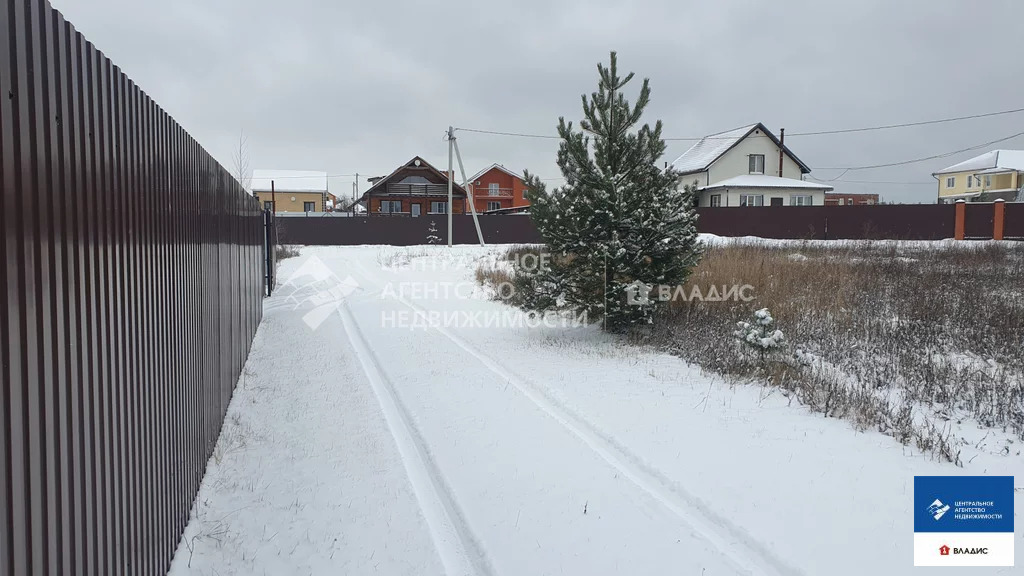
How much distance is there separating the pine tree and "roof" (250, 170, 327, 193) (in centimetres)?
6160

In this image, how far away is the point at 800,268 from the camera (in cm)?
1340

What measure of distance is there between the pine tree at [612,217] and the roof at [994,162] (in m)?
72.1

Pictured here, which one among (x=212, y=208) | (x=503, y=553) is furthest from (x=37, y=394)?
(x=212, y=208)

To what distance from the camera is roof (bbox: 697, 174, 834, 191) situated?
3953cm

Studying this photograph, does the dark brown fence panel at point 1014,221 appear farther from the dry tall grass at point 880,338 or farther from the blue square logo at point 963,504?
the blue square logo at point 963,504

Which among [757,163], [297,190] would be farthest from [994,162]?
[297,190]

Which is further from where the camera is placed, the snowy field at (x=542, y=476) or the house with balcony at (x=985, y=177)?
the house with balcony at (x=985, y=177)

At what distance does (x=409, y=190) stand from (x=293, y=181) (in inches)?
738

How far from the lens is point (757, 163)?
4256cm

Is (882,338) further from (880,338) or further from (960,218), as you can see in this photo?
(960,218)

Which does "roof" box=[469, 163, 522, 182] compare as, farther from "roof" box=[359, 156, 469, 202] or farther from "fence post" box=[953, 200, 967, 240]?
"fence post" box=[953, 200, 967, 240]

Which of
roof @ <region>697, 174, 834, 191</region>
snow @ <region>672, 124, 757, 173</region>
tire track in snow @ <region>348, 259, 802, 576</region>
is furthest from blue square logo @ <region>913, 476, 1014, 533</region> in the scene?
snow @ <region>672, 124, 757, 173</region>

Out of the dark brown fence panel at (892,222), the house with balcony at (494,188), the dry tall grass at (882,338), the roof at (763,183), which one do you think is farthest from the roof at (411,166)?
the dry tall grass at (882,338)

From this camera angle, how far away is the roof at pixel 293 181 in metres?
66.5
